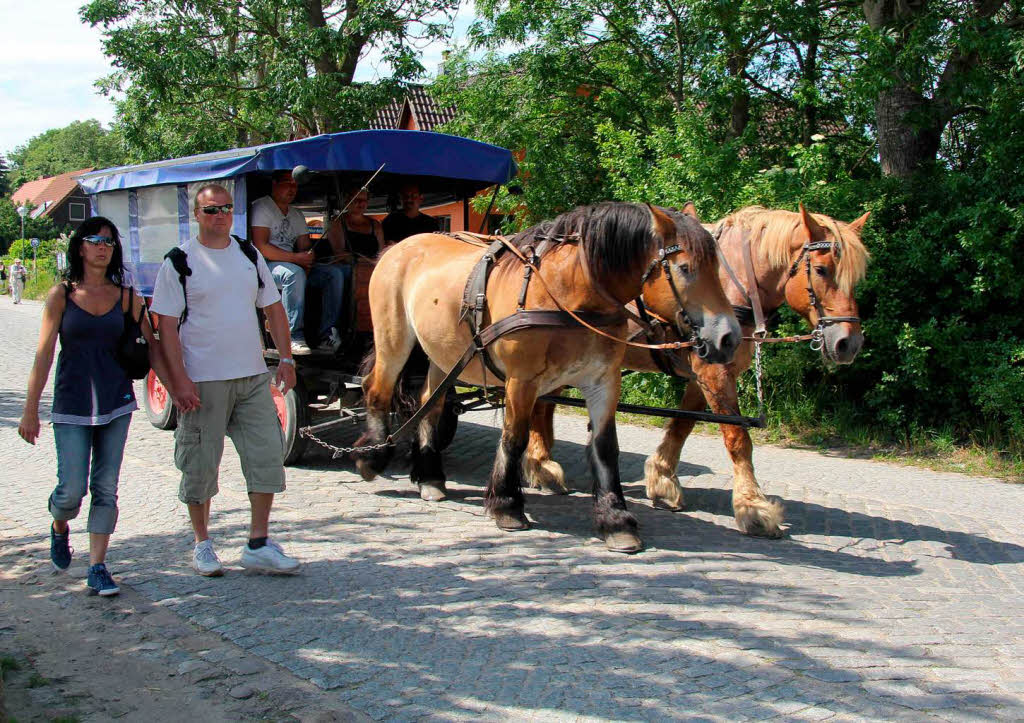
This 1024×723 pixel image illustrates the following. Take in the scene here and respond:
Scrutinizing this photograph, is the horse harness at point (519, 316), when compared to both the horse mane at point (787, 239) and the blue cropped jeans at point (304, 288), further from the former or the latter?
the blue cropped jeans at point (304, 288)

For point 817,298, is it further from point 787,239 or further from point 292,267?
point 292,267

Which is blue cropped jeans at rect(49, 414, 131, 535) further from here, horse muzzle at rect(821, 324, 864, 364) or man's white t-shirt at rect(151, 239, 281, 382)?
horse muzzle at rect(821, 324, 864, 364)

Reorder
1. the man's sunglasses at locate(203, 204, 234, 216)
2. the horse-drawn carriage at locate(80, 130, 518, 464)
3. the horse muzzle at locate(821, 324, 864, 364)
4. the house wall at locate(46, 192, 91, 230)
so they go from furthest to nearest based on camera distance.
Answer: the house wall at locate(46, 192, 91, 230), the horse-drawn carriage at locate(80, 130, 518, 464), the horse muzzle at locate(821, 324, 864, 364), the man's sunglasses at locate(203, 204, 234, 216)

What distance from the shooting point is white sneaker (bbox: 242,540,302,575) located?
4656mm

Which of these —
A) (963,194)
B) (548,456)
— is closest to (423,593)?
(548,456)

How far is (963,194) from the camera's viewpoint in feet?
28.5

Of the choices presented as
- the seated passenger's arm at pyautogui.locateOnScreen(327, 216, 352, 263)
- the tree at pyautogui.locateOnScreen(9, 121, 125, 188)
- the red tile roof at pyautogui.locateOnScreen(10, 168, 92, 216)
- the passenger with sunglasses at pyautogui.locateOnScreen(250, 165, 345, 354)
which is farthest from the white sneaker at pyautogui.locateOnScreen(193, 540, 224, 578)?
the tree at pyautogui.locateOnScreen(9, 121, 125, 188)

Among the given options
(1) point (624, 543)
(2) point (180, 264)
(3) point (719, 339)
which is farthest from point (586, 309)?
(2) point (180, 264)

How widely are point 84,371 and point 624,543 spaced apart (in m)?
3.04

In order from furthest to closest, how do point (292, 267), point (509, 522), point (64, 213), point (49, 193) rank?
point (49, 193), point (64, 213), point (292, 267), point (509, 522)

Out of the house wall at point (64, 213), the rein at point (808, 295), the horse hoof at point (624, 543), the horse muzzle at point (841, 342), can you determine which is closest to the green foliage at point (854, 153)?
the rein at point (808, 295)

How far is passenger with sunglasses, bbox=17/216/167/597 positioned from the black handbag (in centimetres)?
2

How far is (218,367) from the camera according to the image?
448 cm

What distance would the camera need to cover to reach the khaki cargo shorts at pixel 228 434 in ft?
14.8
